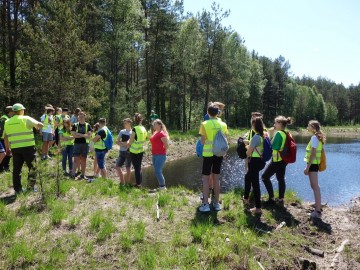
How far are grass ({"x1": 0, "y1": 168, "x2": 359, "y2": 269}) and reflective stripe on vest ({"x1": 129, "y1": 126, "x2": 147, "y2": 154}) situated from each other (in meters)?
1.78

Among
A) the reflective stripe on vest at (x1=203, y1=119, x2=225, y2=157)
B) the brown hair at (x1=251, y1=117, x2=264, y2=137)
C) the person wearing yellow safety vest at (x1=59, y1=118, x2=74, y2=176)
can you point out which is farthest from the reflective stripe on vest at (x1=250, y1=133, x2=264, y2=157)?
the person wearing yellow safety vest at (x1=59, y1=118, x2=74, y2=176)

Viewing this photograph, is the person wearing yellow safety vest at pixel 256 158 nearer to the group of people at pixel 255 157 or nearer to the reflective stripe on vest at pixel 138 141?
the group of people at pixel 255 157

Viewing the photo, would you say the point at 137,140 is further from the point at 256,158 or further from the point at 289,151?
the point at 289,151

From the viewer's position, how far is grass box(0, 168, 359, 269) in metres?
5.04

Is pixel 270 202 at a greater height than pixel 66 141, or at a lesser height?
lesser

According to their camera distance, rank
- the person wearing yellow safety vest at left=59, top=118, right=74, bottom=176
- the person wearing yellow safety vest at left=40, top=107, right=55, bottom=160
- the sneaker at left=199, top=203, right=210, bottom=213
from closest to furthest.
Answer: the sneaker at left=199, top=203, right=210, bottom=213
the person wearing yellow safety vest at left=59, top=118, right=74, bottom=176
the person wearing yellow safety vest at left=40, top=107, right=55, bottom=160

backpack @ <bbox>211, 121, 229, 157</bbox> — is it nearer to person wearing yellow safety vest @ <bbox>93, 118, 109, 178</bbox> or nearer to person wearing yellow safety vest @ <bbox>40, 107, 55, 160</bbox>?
person wearing yellow safety vest @ <bbox>93, 118, 109, 178</bbox>

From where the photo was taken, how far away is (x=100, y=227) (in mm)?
6043

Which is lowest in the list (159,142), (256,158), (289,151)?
(256,158)

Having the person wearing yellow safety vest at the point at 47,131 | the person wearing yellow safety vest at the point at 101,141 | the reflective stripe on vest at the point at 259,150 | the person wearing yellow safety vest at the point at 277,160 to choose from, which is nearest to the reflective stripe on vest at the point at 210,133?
the reflective stripe on vest at the point at 259,150

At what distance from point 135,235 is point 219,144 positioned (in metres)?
2.52

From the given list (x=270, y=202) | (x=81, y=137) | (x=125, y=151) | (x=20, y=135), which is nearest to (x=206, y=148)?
(x=270, y=202)

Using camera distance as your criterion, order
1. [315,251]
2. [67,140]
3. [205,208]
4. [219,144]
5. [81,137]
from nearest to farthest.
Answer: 1. [315,251]
2. [219,144]
3. [205,208]
4. [81,137]
5. [67,140]

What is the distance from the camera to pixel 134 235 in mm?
5695
